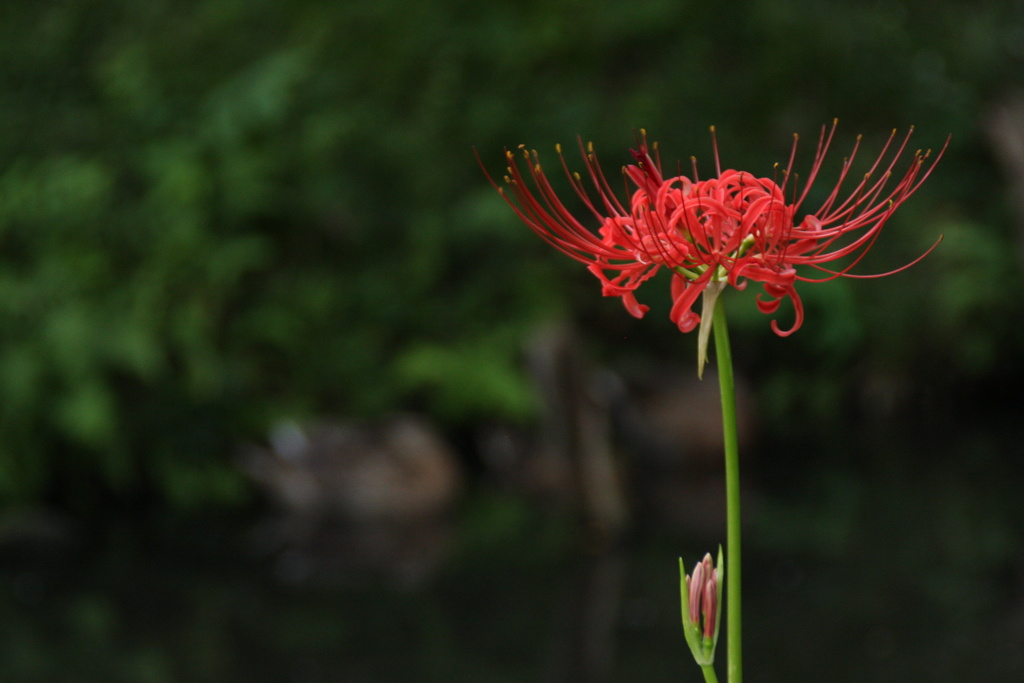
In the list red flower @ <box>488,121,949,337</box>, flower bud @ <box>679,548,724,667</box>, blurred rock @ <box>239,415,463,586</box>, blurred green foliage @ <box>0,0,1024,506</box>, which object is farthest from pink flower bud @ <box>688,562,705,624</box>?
blurred green foliage @ <box>0,0,1024,506</box>

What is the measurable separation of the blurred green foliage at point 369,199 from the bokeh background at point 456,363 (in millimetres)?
11

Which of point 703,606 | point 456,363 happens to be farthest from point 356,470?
point 703,606

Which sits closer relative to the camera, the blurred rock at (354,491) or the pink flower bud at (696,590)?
the pink flower bud at (696,590)

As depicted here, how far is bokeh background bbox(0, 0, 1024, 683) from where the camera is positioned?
5.60 feet

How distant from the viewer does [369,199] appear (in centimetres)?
298

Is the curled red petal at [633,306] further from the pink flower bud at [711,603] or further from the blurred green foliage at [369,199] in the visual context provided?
the blurred green foliage at [369,199]

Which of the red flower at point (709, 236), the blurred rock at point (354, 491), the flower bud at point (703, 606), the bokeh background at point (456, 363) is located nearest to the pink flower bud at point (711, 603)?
the flower bud at point (703, 606)

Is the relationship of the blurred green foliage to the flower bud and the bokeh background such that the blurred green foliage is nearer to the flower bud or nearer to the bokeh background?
the bokeh background

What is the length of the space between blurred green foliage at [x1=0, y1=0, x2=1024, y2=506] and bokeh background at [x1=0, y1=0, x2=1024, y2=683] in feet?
0.04

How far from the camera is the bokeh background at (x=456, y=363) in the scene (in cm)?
171

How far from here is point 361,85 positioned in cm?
323

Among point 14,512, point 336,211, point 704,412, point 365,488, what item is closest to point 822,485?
point 704,412

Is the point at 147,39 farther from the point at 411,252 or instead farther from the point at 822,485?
the point at 822,485

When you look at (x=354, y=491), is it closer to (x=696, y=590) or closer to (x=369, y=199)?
(x=369, y=199)
